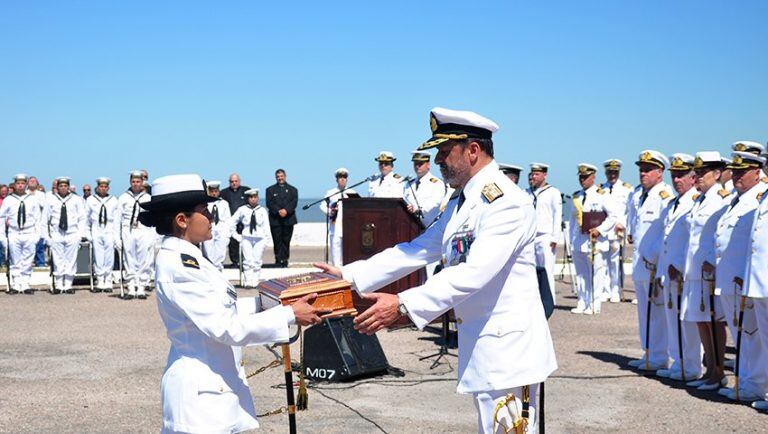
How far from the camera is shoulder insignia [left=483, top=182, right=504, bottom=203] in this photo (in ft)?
14.5

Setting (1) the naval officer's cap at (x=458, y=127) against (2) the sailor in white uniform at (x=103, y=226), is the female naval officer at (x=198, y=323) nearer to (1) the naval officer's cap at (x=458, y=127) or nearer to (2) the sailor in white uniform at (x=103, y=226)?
(1) the naval officer's cap at (x=458, y=127)

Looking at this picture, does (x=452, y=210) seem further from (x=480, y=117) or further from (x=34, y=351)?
(x=34, y=351)

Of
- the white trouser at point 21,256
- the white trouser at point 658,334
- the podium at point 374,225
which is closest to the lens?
the white trouser at point 658,334

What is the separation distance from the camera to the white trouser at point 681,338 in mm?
9133

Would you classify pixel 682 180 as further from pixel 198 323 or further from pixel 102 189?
pixel 102 189

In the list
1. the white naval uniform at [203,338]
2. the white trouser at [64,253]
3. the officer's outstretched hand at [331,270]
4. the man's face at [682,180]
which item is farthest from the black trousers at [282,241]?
the white naval uniform at [203,338]

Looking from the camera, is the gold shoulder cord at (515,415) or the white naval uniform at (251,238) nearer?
the gold shoulder cord at (515,415)

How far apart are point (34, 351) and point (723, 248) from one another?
A: 792 cm

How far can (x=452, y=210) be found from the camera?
480cm

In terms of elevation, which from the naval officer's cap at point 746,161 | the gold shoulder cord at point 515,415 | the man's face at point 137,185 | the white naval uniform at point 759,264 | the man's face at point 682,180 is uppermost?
the naval officer's cap at point 746,161

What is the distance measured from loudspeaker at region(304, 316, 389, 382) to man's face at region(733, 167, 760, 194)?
3773mm

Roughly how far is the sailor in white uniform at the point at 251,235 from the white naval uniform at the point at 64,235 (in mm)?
3039

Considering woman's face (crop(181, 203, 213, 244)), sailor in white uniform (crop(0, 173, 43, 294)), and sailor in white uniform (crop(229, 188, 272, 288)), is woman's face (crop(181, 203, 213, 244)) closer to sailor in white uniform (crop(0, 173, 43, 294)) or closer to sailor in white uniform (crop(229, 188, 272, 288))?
sailor in white uniform (crop(229, 188, 272, 288))

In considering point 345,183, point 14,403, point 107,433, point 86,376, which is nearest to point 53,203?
point 345,183
